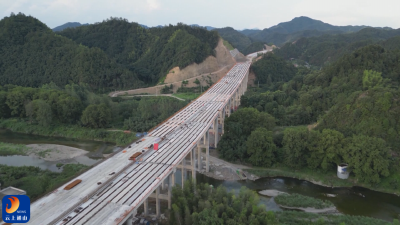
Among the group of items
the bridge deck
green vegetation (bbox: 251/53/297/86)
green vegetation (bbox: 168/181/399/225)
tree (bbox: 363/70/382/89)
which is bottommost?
green vegetation (bbox: 168/181/399/225)

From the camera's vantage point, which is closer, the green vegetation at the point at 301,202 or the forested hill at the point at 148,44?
the green vegetation at the point at 301,202

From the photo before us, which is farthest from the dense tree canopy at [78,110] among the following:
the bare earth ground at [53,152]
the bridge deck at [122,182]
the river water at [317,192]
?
the bridge deck at [122,182]

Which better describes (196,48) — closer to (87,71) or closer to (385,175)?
(87,71)

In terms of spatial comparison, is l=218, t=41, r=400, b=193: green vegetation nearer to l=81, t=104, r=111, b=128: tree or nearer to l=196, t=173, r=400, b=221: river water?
l=196, t=173, r=400, b=221: river water

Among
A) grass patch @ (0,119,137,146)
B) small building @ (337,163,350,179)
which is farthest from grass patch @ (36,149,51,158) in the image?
small building @ (337,163,350,179)

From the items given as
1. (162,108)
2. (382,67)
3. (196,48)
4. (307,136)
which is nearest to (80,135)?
(162,108)

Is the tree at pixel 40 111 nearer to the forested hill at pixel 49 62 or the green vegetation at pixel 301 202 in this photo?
the forested hill at pixel 49 62

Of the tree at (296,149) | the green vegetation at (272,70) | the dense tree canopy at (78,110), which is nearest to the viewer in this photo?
the tree at (296,149)
